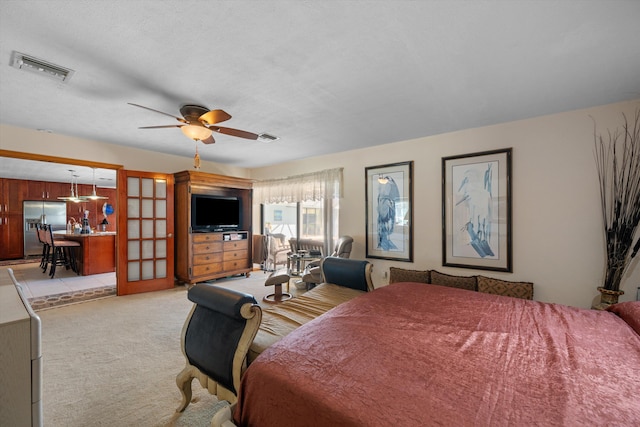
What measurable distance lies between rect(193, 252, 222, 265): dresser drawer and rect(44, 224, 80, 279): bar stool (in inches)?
119

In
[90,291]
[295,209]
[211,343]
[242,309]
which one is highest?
[295,209]

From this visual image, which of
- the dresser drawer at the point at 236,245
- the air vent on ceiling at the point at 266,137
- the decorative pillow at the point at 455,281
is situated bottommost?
the decorative pillow at the point at 455,281

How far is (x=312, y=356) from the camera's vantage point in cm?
124

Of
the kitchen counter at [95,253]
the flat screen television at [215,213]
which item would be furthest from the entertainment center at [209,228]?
the kitchen counter at [95,253]

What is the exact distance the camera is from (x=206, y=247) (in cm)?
488

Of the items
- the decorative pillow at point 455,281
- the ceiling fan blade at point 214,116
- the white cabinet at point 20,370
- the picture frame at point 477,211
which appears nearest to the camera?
the white cabinet at point 20,370

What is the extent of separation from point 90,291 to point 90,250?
159 centimetres

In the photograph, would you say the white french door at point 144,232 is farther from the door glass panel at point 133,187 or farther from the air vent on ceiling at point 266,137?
the air vent on ceiling at point 266,137

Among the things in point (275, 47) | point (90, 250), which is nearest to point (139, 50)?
point (275, 47)

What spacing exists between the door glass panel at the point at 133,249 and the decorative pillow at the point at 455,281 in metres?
4.80

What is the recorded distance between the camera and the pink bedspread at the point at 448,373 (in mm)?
905

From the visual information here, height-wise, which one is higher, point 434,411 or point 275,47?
point 275,47

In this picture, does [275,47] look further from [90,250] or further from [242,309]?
[90,250]

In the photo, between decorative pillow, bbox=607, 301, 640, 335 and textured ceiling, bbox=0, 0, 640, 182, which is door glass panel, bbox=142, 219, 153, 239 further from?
decorative pillow, bbox=607, 301, 640, 335
